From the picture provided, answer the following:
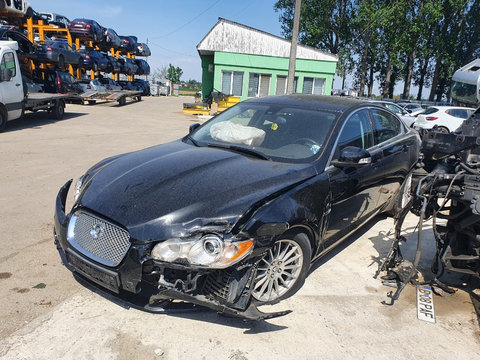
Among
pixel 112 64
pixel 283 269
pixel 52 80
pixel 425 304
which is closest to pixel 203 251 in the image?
pixel 283 269

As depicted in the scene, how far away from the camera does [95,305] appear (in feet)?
9.52

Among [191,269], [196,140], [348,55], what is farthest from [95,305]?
[348,55]

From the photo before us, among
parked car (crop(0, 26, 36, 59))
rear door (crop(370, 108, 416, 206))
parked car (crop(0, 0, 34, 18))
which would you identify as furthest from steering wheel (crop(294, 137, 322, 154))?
parked car (crop(0, 0, 34, 18))

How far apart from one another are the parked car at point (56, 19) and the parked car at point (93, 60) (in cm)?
184

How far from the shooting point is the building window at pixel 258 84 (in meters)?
25.2

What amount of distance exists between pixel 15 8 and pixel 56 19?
344 inches

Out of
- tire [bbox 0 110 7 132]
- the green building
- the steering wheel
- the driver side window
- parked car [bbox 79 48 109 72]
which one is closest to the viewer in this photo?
the steering wheel

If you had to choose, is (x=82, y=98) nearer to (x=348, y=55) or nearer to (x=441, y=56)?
(x=348, y=55)

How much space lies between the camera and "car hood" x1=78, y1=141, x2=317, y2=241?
2465mm

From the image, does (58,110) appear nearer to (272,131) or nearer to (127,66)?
(272,131)

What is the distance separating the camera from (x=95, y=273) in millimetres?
2527

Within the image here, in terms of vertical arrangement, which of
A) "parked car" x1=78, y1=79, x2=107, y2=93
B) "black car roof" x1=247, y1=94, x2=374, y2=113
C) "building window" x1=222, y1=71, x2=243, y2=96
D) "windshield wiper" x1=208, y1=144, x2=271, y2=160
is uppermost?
"building window" x1=222, y1=71, x2=243, y2=96

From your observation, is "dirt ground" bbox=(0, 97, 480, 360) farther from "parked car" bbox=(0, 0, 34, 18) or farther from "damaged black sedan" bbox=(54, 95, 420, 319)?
"parked car" bbox=(0, 0, 34, 18)

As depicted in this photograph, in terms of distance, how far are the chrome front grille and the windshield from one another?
4.97 feet
